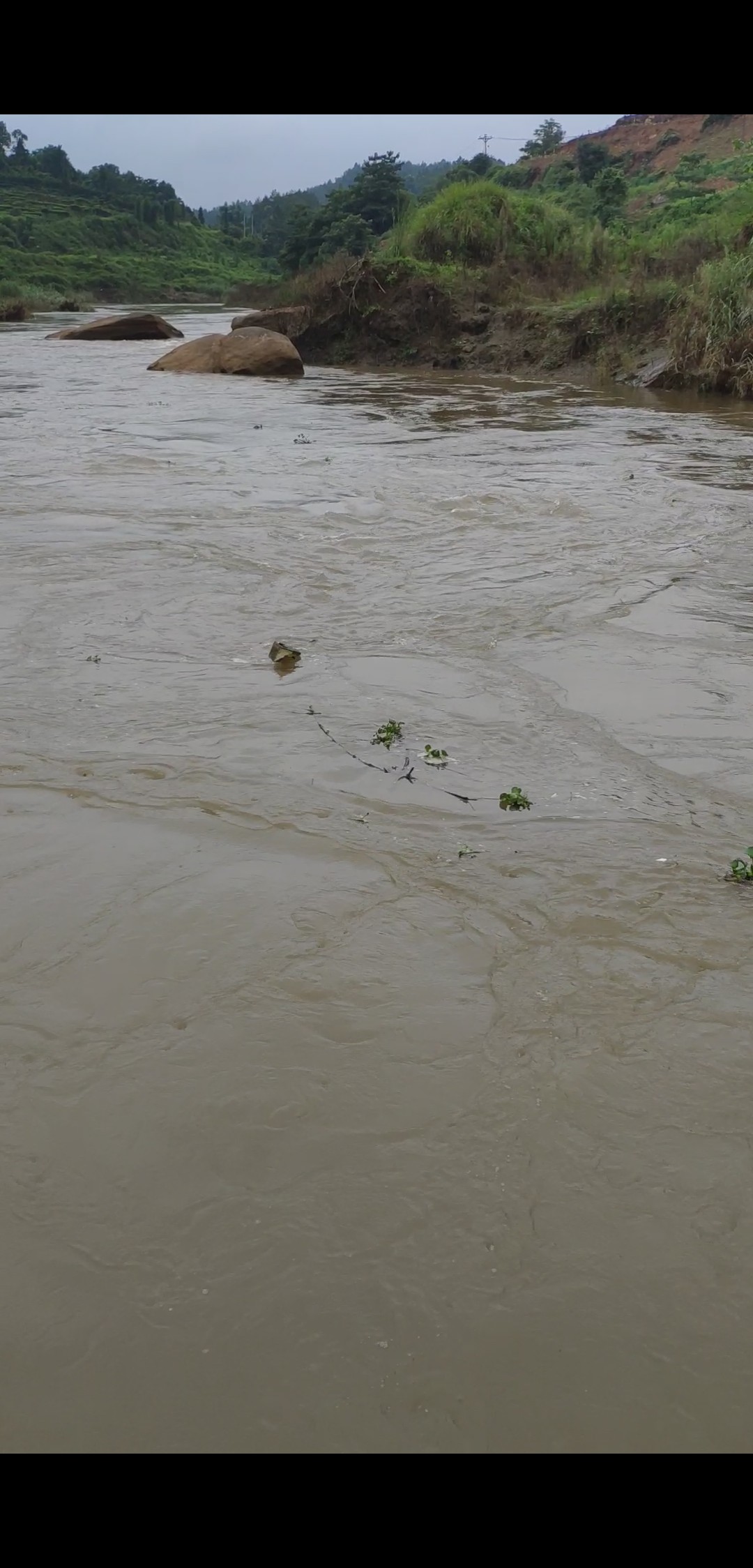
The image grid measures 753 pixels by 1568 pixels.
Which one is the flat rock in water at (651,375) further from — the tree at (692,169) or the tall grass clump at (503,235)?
the tree at (692,169)

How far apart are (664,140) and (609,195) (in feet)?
72.7

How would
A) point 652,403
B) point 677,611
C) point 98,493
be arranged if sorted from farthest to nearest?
point 652,403, point 98,493, point 677,611

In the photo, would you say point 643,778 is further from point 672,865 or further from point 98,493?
point 98,493

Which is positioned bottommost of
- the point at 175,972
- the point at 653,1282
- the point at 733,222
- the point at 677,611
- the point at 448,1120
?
the point at 653,1282

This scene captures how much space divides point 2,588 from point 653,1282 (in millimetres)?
4661

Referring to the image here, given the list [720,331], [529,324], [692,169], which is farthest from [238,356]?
[692,169]

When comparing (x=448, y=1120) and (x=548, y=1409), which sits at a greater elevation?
(x=448, y=1120)

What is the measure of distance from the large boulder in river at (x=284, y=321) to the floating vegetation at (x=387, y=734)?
758 inches

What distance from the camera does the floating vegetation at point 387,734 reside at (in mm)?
3660

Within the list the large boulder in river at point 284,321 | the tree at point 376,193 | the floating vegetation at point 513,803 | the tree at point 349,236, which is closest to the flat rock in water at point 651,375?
the large boulder in river at point 284,321

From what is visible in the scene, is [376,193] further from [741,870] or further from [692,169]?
[741,870]

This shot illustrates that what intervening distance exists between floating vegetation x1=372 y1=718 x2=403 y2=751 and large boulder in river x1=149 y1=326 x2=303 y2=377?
1623 centimetres

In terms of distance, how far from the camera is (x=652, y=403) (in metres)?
A: 13.9
